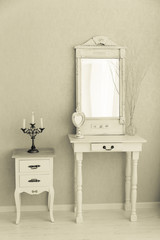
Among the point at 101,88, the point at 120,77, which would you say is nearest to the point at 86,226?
the point at 101,88

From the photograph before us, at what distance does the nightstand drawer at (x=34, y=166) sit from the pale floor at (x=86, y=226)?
22.6 inches

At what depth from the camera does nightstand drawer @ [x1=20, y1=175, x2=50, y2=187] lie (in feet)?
11.4

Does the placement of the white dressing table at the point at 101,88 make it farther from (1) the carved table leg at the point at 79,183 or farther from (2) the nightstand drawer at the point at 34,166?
(2) the nightstand drawer at the point at 34,166

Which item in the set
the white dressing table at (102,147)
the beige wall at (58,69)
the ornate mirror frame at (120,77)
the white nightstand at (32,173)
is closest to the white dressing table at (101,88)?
the ornate mirror frame at (120,77)

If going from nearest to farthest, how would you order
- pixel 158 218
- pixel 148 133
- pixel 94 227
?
1. pixel 94 227
2. pixel 158 218
3. pixel 148 133

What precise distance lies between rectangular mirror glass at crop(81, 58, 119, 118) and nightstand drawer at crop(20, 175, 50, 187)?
0.88 m

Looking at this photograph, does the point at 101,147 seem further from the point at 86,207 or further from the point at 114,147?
the point at 86,207

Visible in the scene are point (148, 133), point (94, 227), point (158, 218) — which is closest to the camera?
point (94, 227)

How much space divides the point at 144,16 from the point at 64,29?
0.93m

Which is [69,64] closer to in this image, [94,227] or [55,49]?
[55,49]

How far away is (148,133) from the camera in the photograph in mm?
4008

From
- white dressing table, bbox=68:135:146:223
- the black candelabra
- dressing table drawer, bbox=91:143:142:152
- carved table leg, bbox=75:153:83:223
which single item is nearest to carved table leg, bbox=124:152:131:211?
white dressing table, bbox=68:135:146:223

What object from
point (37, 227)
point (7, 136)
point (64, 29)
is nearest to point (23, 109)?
point (7, 136)

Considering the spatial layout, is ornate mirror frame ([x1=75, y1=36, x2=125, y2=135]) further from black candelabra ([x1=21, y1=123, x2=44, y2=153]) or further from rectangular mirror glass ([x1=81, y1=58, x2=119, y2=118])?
black candelabra ([x1=21, y1=123, x2=44, y2=153])
